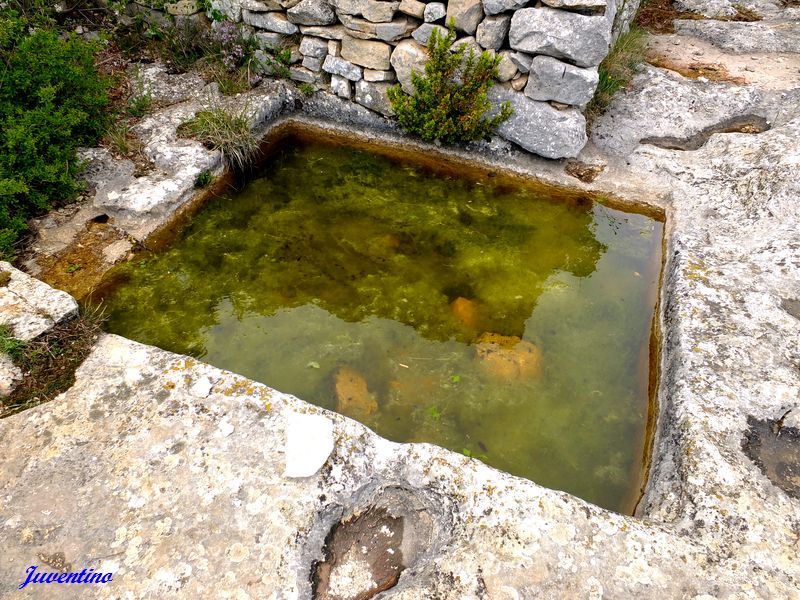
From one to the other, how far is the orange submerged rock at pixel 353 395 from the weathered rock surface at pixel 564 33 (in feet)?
13.0

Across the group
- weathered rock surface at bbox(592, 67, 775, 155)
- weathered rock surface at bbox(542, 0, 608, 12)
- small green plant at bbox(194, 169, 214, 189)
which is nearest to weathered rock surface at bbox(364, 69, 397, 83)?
weathered rock surface at bbox(542, 0, 608, 12)

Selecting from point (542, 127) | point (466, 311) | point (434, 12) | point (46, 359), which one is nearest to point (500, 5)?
point (434, 12)

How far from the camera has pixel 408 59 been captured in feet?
20.0

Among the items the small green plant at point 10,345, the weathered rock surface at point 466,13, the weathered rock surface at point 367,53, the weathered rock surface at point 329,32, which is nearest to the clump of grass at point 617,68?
the weathered rock surface at point 466,13

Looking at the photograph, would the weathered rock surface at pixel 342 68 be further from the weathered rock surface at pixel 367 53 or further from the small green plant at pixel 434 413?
the small green plant at pixel 434 413

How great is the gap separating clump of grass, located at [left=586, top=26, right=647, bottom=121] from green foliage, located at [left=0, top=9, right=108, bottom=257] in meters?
Result: 5.88

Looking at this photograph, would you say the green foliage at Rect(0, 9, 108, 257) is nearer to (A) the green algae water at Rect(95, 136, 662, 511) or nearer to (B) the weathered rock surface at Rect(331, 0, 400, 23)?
(A) the green algae water at Rect(95, 136, 662, 511)

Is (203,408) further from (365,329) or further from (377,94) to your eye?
(377,94)

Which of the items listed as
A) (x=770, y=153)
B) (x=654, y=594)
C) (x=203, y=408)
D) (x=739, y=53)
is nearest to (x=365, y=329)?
(x=203, y=408)

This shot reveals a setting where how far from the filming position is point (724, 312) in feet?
13.6

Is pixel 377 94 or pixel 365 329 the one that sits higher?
pixel 377 94

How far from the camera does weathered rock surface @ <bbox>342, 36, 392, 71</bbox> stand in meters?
6.25

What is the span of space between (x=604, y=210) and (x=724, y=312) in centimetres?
196

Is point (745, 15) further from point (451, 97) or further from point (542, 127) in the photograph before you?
point (451, 97)
